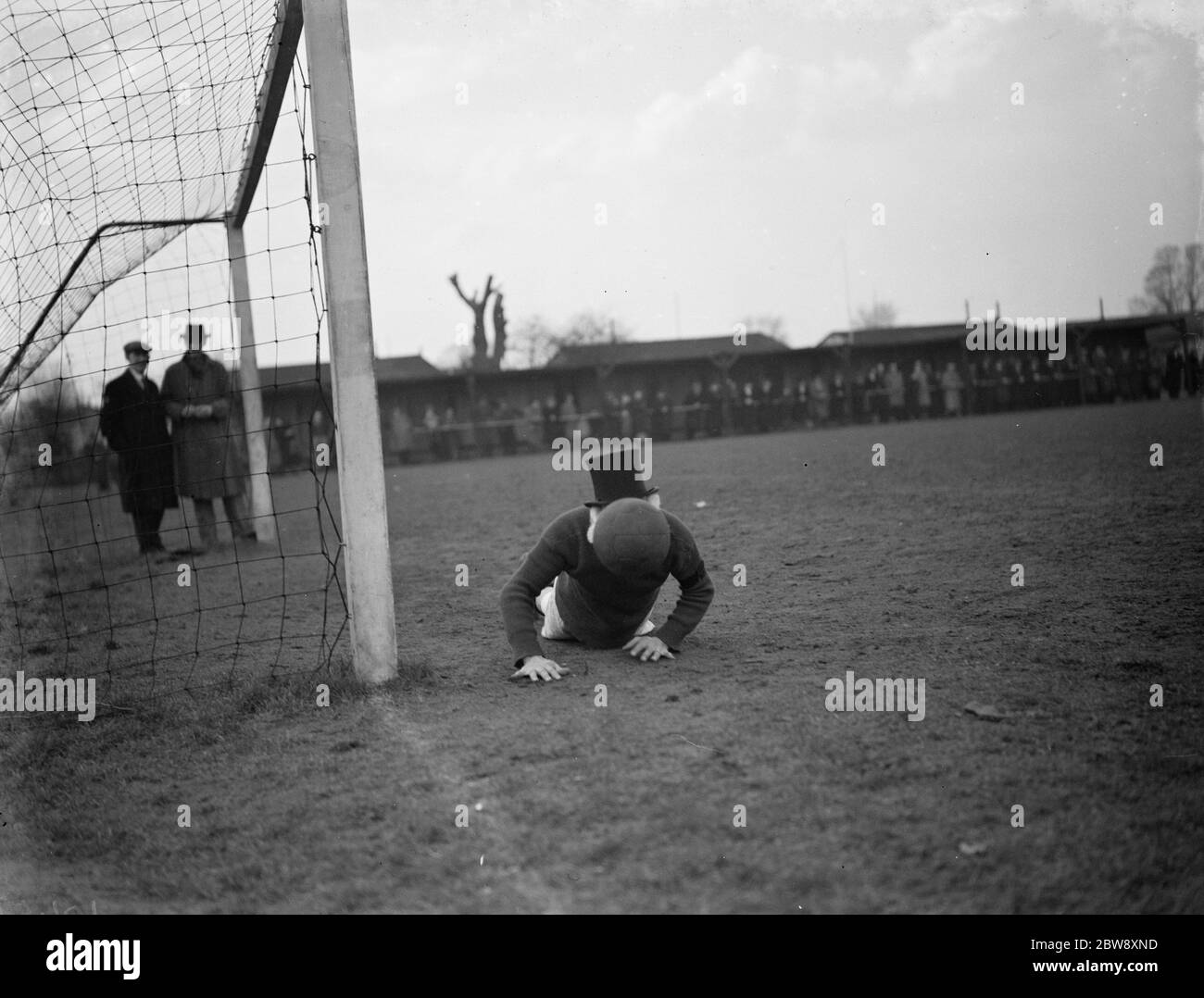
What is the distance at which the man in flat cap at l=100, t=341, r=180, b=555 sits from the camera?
8688 mm

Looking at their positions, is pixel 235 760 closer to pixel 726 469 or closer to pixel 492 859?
pixel 492 859

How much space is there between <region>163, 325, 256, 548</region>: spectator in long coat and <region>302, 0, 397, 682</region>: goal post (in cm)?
517

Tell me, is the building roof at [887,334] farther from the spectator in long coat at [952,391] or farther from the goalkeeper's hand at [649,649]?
the goalkeeper's hand at [649,649]

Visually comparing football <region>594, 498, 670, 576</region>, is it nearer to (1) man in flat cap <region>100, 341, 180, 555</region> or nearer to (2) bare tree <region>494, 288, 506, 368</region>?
(1) man in flat cap <region>100, 341, 180, 555</region>

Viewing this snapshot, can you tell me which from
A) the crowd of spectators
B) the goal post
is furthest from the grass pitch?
the crowd of spectators

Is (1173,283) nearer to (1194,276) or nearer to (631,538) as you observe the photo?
(1194,276)

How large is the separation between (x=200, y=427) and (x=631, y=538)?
659cm

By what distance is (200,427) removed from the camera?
8742 millimetres

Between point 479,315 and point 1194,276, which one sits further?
point 479,315

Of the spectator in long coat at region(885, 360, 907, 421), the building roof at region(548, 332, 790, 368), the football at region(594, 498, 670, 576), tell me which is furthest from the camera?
the building roof at region(548, 332, 790, 368)

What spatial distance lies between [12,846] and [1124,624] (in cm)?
420

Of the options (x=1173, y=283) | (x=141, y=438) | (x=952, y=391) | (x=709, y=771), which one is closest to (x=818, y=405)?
(x=952, y=391)

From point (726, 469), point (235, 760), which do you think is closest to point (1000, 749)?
point (235, 760)
